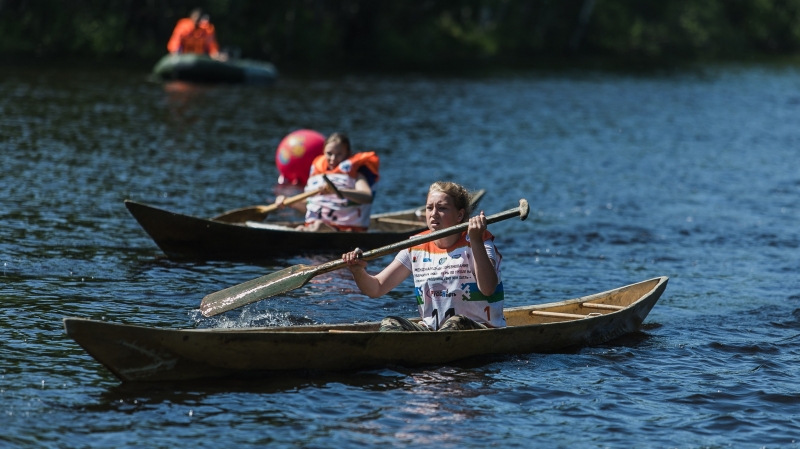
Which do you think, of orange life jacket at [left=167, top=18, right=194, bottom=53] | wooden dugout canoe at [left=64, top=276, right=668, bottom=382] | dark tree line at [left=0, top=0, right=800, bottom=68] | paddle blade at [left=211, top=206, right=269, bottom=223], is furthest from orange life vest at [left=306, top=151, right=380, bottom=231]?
dark tree line at [left=0, top=0, right=800, bottom=68]

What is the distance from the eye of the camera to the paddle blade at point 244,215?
505 inches

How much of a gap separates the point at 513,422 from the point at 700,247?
7521 mm

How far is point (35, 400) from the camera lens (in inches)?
275

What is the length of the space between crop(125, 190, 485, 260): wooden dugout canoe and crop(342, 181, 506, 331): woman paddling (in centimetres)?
350

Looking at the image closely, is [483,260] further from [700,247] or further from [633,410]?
[700,247]

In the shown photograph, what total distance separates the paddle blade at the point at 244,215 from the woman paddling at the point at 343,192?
0.44m

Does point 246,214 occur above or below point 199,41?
below

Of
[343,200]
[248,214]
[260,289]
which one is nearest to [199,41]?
[248,214]

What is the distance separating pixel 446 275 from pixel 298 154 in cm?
887

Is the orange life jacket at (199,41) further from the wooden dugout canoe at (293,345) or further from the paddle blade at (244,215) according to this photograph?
the wooden dugout canoe at (293,345)

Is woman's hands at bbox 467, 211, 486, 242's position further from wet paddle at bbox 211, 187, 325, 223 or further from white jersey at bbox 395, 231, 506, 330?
wet paddle at bbox 211, 187, 325, 223

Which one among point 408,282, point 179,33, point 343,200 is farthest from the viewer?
point 179,33

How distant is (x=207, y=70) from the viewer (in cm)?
3108

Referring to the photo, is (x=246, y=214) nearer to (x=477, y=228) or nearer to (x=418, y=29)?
(x=477, y=228)
